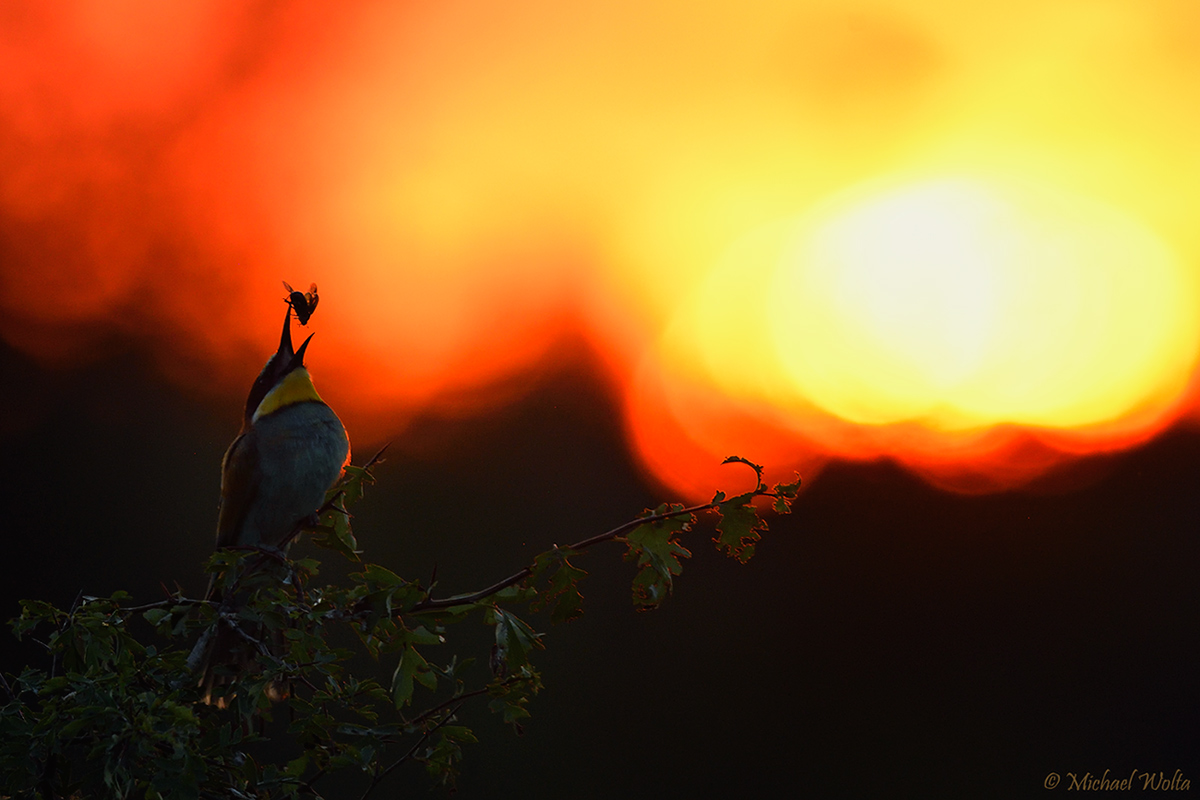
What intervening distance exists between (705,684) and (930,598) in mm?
3320

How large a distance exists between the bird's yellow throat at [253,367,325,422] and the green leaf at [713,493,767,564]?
2962 millimetres

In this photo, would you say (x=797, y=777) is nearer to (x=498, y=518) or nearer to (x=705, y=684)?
(x=705, y=684)

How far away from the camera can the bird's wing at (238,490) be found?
14.4ft

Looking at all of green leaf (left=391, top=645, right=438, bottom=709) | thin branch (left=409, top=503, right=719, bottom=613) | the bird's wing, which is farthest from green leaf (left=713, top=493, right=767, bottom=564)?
the bird's wing

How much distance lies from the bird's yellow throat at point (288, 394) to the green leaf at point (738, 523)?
2962 mm

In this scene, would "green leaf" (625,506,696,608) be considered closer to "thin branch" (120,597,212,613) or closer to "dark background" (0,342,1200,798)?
"thin branch" (120,597,212,613)

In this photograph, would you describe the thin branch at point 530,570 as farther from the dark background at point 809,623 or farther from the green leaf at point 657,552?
the dark background at point 809,623

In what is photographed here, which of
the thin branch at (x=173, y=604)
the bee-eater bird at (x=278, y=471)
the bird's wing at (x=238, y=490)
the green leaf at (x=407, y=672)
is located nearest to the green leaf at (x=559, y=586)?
the green leaf at (x=407, y=672)

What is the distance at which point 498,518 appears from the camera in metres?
12.2

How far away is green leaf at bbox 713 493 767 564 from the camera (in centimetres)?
230

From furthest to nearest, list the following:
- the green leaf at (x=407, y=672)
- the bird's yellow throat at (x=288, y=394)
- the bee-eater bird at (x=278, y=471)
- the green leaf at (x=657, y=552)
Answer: the bird's yellow throat at (x=288, y=394)
the bee-eater bird at (x=278, y=471)
the green leaf at (x=657, y=552)
the green leaf at (x=407, y=672)

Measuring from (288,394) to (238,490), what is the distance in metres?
0.57

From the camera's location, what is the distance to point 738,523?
2305 millimetres

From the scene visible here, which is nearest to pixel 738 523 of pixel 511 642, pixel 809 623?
pixel 511 642
